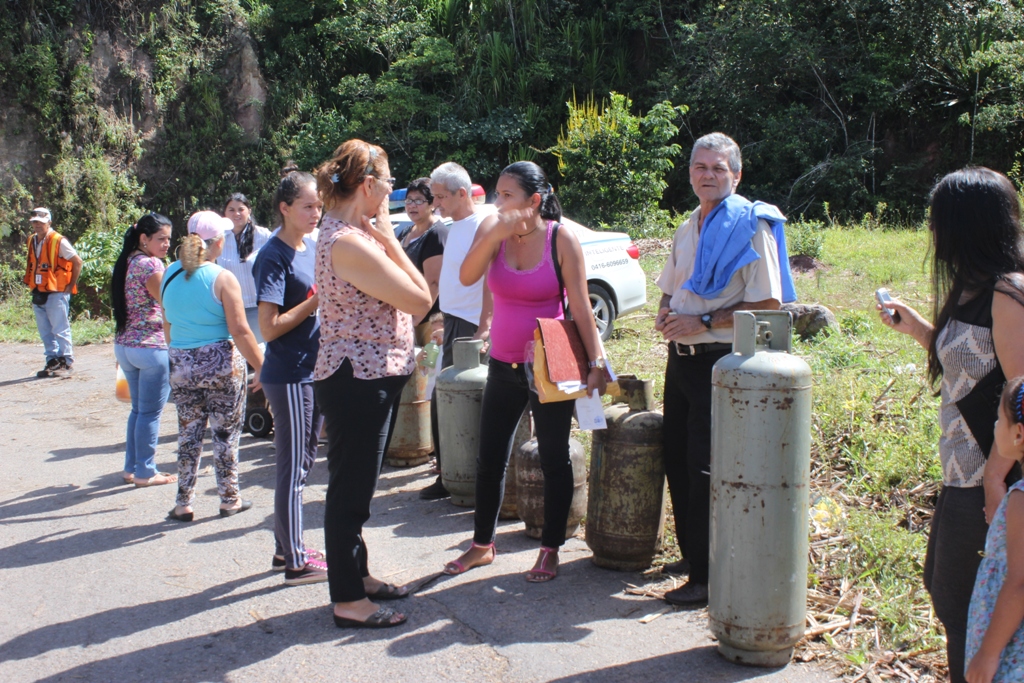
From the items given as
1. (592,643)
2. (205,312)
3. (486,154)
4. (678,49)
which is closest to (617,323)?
(205,312)

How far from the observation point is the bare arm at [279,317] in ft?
14.6

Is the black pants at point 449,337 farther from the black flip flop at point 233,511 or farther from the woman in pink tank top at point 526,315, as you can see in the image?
the woman in pink tank top at point 526,315

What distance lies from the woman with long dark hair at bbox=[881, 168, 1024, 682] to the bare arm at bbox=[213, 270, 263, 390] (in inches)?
136

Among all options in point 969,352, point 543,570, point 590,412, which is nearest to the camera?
point 969,352

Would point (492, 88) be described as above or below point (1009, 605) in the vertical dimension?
above

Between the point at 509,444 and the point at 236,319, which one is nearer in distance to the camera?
the point at 509,444

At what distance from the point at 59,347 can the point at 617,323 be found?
691 centimetres

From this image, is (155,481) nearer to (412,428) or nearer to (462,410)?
(412,428)

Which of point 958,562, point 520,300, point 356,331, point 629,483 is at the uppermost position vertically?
point 520,300

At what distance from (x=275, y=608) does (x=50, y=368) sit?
8.30m

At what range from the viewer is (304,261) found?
4742 millimetres

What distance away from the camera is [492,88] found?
23500 mm

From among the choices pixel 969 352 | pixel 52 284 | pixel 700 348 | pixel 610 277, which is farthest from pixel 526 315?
pixel 52 284

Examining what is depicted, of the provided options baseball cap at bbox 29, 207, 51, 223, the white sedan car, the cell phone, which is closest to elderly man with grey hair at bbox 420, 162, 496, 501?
the cell phone
